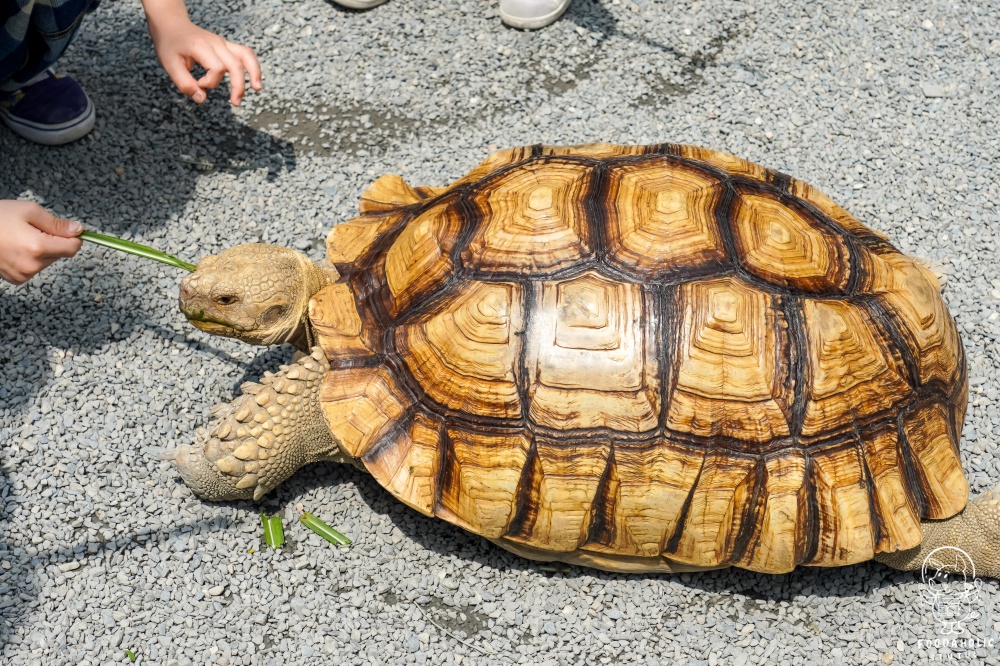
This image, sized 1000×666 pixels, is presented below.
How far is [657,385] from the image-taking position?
94.8 inches

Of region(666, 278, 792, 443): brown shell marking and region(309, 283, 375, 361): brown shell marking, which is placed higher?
region(666, 278, 792, 443): brown shell marking

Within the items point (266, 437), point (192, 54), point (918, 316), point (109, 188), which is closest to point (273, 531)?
point (266, 437)

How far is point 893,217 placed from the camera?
370cm

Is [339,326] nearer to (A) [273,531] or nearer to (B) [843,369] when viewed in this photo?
(A) [273,531]

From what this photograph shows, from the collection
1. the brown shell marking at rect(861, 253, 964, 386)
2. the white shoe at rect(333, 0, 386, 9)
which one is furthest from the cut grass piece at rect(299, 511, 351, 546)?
the white shoe at rect(333, 0, 386, 9)

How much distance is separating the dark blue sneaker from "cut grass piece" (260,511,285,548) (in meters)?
2.02

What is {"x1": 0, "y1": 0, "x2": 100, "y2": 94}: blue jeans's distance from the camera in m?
3.21

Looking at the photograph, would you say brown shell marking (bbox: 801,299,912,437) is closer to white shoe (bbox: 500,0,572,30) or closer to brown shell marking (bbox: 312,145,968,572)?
brown shell marking (bbox: 312,145,968,572)

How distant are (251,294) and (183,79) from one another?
119 centimetres

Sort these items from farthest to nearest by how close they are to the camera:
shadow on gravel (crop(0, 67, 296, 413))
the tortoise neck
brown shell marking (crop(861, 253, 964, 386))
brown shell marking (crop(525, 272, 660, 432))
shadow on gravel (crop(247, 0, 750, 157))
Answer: shadow on gravel (crop(247, 0, 750, 157)) < shadow on gravel (crop(0, 67, 296, 413)) < the tortoise neck < brown shell marking (crop(861, 253, 964, 386)) < brown shell marking (crop(525, 272, 660, 432))

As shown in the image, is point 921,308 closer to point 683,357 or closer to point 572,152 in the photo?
point 683,357

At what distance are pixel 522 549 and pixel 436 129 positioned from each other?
2.15 metres

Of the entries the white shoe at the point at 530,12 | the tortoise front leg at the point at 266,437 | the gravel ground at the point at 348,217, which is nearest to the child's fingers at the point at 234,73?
the gravel ground at the point at 348,217

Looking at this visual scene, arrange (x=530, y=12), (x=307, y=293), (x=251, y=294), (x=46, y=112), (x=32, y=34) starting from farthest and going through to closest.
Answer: (x=530, y=12) → (x=46, y=112) → (x=32, y=34) → (x=307, y=293) → (x=251, y=294)
